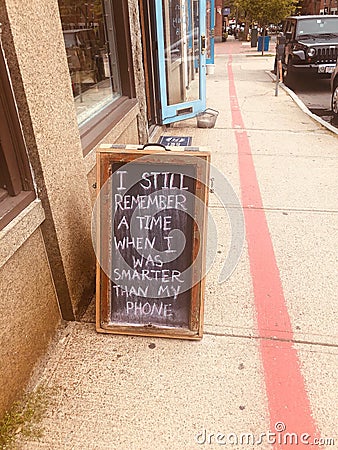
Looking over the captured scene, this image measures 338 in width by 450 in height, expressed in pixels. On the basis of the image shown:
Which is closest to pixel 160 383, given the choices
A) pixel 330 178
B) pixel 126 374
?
pixel 126 374

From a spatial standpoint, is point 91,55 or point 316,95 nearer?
point 91,55

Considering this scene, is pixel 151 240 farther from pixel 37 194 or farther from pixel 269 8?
pixel 269 8

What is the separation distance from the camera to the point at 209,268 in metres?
3.13

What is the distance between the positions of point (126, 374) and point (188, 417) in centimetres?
44

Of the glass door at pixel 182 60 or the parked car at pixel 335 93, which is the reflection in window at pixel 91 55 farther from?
the parked car at pixel 335 93

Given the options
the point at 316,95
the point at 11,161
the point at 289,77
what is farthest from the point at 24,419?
the point at 289,77

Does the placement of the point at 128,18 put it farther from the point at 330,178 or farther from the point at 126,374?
the point at 126,374

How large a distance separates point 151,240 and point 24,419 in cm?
116

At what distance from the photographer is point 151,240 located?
2.38 metres

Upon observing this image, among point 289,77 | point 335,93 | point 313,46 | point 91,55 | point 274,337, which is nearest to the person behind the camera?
point 274,337
